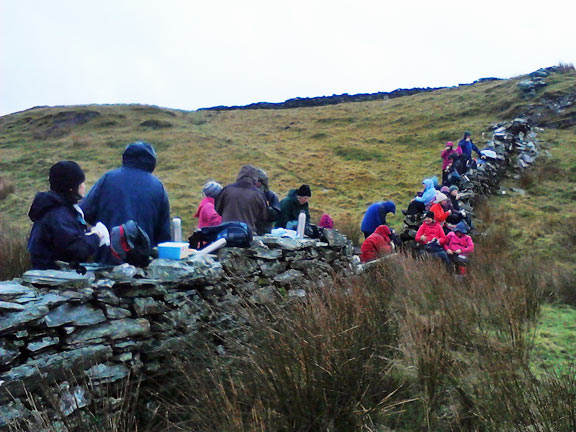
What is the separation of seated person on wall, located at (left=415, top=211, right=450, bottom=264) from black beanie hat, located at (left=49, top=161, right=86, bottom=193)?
17.7 feet

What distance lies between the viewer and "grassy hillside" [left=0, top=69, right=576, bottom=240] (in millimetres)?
18625

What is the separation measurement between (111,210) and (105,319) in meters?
1.05

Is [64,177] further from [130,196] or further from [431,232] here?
[431,232]

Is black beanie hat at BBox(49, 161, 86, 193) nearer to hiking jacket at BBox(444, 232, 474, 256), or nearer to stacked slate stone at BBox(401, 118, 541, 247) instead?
hiking jacket at BBox(444, 232, 474, 256)

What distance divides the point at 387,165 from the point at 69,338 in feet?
68.8

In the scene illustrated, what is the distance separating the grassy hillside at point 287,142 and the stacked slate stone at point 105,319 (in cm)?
1055

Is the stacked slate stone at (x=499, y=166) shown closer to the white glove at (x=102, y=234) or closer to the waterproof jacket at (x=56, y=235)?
the white glove at (x=102, y=234)

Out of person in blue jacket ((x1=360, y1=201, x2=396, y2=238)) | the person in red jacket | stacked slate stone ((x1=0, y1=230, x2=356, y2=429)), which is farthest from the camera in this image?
person in blue jacket ((x1=360, y1=201, x2=396, y2=238))

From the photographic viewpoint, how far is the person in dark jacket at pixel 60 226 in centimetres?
288

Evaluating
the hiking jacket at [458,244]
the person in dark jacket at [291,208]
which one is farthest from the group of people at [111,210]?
the hiking jacket at [458,244]

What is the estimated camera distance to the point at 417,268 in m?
5.60

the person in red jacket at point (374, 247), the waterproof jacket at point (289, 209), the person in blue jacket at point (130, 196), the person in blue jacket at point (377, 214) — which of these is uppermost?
the person in blue jacket at point (130, 196)

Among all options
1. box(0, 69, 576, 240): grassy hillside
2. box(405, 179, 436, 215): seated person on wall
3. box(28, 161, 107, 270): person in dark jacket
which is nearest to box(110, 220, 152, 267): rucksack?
box(28, 161, 107, 270): person in dark jacket

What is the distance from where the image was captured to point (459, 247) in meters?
7.55
